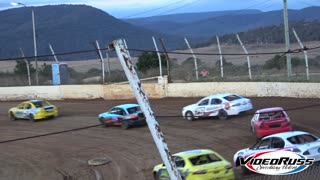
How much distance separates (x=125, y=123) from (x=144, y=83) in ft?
47.0

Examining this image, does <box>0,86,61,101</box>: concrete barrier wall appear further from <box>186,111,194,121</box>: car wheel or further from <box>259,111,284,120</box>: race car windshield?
<box>259,111,284,120</box>: race car windshield

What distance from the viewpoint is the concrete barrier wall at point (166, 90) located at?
3266cm

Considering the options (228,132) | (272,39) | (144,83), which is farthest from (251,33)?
(228,132)

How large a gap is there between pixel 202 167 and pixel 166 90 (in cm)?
2496

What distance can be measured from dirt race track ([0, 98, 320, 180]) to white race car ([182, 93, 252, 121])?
1.31 feet

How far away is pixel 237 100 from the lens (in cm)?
2717

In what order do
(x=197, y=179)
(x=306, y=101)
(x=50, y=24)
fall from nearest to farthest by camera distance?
(x=197, y=179), (x=306, y=101), (x=50, y=24)

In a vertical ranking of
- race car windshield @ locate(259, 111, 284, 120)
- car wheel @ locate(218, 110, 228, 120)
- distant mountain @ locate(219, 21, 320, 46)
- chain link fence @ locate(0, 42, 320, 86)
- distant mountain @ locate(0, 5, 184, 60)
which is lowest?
car wheel @ locate(218, 110, 228, 120)

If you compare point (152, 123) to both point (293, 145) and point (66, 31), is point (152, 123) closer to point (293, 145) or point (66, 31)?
point (293, 145)

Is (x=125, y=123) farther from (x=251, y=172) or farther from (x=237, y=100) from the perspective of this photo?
(x=251, y=172)

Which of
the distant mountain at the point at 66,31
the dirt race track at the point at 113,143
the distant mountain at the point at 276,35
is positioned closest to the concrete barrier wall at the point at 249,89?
the dirt race track at the point at 113,143

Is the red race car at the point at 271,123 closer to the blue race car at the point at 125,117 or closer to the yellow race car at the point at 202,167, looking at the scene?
the yellow race car at the point at 202,167

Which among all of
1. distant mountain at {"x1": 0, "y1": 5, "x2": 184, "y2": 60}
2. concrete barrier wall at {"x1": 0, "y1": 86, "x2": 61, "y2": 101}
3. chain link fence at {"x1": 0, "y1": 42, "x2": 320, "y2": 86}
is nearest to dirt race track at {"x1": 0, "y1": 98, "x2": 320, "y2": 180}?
chain link fence at {"x1": 0, "y1": 42, "x2": 320, "y2": 86}

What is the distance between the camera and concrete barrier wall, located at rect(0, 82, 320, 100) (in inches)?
1286
